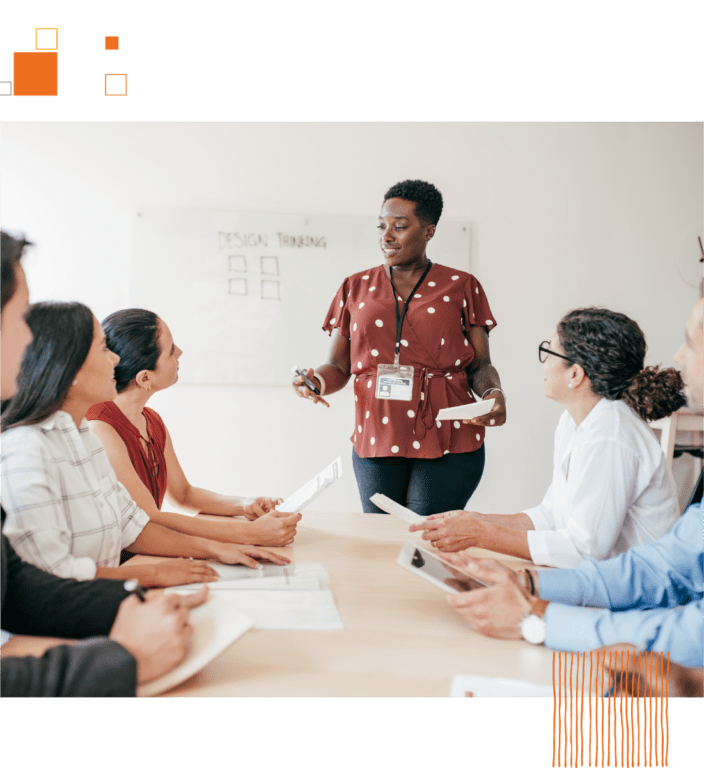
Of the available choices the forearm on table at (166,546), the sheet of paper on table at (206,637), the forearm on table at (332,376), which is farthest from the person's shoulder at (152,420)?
the sheet of paper on table at (206,637)

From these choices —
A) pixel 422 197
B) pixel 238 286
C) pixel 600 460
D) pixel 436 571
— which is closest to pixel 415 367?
pixel 422 197

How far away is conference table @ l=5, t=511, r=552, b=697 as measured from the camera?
0.83 meters

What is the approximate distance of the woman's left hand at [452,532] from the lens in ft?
4.64

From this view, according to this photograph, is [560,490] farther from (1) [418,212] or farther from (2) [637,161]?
(2) [637,161]

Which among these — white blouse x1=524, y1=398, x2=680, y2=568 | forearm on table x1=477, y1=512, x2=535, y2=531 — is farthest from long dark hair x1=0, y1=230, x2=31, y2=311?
forearm on table x1=477, y1=512, x2=535, y2=531

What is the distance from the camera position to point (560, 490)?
1.57m

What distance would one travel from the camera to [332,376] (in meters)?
2.10

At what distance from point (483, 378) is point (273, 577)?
3.53 ft

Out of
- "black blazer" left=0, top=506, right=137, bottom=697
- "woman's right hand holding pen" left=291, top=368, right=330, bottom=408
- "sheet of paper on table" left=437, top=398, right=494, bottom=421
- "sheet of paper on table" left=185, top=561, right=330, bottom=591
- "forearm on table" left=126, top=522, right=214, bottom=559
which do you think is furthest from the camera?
"woman's right hand holding pen" left=291, top=368, right=330, bottom=408

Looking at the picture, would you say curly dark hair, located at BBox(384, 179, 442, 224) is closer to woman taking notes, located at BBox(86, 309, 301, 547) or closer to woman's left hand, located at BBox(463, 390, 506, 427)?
woman's left hand, located at BBox(463, 390, 506, 427)

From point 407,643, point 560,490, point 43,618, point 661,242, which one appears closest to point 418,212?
point 560,490

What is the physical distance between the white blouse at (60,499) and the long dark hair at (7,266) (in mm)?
232

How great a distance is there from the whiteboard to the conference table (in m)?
2.07

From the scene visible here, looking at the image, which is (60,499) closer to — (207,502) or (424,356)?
(207,502)
